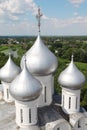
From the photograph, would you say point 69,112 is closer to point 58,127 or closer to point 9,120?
point 58,127

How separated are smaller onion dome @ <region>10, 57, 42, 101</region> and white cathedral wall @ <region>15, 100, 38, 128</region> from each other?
54 cm

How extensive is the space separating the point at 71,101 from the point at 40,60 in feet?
9.97

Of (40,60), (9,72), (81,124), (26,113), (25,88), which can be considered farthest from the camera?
(9,72)

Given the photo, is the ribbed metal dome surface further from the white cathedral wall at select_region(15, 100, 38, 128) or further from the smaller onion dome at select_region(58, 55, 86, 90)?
the white cathedral wall at select_region(15, 100, 38, 128)

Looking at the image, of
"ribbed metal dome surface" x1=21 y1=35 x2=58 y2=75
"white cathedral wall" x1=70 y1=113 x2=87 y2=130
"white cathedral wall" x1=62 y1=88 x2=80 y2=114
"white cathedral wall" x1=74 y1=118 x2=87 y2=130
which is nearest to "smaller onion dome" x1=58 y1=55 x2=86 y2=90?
"white cathedral wall" x1=62 y1=88 x2=80 y2=114

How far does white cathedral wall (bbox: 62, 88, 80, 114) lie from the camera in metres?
12.7

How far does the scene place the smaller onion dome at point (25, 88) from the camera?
10320 millimetres

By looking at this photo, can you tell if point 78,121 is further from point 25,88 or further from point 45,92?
point 25,88

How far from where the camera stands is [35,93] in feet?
34.5

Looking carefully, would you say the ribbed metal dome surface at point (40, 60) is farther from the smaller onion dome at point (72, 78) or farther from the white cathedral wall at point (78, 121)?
the white cathedral wall at point (78, 121)

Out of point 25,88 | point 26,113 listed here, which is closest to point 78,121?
point 26,113

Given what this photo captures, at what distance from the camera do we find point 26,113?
36.5 feet

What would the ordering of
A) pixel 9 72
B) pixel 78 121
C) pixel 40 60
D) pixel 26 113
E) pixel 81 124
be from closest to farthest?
pixel 26 113
pixel 40 60
pixel 78 121
pixel 81 124
pixel 9 72

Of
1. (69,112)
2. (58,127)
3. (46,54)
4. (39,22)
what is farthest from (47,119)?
(39,22)
